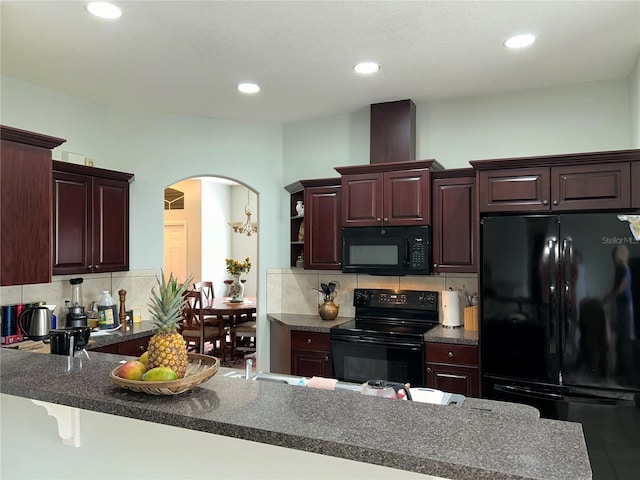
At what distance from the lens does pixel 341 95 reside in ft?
12.7

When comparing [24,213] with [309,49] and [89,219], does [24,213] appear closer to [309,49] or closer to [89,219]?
[89,219]

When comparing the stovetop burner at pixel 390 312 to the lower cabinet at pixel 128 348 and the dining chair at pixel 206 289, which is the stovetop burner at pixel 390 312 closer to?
the lower cabinet at pixel 128 348

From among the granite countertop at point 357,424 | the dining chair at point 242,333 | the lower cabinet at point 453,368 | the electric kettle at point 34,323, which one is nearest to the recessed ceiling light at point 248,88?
the electric kettle at point 34,323

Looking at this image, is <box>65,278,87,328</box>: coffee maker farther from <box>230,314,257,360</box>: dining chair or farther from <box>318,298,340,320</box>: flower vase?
<box>230,314,257,360</box>: dining chair

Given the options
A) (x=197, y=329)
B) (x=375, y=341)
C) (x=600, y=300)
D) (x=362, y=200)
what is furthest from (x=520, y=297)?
(x=197, y=329)

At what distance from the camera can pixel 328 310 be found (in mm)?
4176

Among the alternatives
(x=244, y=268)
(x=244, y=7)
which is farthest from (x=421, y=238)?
(x=244, y=268)

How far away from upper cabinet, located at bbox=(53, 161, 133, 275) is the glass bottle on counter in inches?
9.4

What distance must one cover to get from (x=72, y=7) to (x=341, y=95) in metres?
2.03

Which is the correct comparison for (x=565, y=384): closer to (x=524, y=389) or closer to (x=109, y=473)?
(x=524, y=389)

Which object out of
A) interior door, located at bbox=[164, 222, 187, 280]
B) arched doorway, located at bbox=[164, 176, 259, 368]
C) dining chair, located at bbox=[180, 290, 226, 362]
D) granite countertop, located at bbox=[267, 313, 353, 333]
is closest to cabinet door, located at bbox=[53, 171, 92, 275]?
granite countertop, located at bbox=[267, 313, 353, 333]

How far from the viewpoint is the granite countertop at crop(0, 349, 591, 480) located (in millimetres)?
975

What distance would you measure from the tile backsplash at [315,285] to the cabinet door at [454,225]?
0.31m

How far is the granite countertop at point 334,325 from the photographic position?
3395 mm
